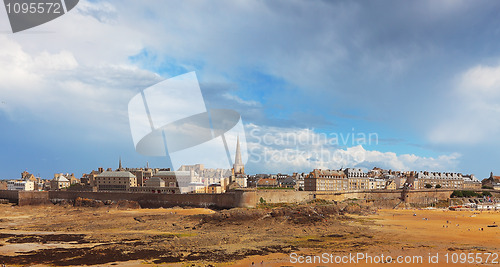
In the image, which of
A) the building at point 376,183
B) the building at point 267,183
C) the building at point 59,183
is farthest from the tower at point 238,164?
the building at point 59,183

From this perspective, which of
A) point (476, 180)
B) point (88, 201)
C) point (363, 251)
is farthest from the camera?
point (476, 180)

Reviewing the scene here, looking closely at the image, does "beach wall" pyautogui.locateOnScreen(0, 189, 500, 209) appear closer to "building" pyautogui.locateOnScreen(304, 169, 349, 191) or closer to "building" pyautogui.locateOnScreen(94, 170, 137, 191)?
"building" pyautogui.locateOnScreen(304, 169, 349, 191)

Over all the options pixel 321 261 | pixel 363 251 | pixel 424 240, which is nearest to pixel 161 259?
pixel 321 261

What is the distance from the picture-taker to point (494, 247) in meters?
29.5

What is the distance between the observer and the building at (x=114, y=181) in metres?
94.3

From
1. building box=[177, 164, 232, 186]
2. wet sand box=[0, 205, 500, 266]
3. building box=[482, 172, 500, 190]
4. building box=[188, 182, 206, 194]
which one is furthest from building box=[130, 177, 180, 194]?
building box=[482, 172, 500, 190]

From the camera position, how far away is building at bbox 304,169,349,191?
3666 inches

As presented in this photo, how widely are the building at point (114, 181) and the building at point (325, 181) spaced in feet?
152

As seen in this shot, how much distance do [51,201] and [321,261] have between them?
72241mm

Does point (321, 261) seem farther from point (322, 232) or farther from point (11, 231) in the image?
point (11, 231)

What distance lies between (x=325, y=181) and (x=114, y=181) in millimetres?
54538

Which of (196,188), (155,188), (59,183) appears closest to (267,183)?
(196,188)

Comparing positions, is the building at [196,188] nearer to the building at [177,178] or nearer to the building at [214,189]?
the building at [214,189]

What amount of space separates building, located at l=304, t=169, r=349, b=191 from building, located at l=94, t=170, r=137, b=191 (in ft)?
152
